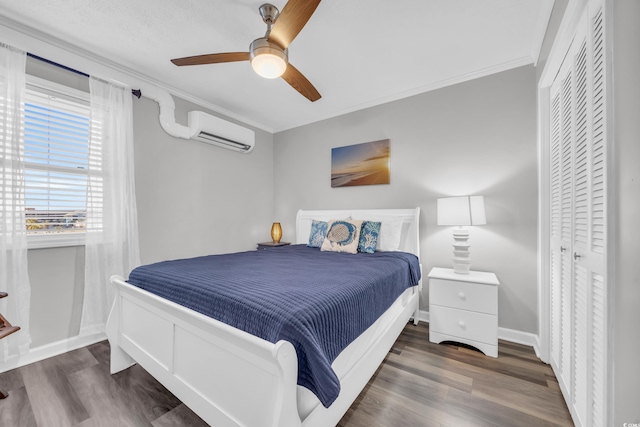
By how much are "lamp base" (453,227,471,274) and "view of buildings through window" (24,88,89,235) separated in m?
3.34

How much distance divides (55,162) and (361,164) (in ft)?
9.72

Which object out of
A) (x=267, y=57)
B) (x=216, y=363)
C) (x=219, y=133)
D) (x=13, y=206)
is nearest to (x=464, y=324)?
(x=216, y=363)

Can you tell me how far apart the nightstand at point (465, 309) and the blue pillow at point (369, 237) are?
620mm

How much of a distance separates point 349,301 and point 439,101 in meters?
2.46

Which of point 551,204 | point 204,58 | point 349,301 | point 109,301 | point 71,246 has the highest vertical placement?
point 204,58

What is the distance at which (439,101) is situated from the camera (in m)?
2.74

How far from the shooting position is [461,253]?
7.65 ft

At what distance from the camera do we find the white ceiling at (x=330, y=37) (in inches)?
69.6

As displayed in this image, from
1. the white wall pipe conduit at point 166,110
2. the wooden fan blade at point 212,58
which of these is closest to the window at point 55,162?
the white wall pipe conduit at point 166,110

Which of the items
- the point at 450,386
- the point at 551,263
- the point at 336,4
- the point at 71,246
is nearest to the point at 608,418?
the point at 450,386

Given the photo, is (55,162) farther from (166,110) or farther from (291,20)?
(291,20)

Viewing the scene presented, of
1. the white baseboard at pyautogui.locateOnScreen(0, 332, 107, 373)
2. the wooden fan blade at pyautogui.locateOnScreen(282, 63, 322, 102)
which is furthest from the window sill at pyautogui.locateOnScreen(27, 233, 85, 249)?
the wooden fan blade at pyautogui.locateOnScreen(282, 63, 322, 102)

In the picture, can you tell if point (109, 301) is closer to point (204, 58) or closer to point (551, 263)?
point (204, 58)

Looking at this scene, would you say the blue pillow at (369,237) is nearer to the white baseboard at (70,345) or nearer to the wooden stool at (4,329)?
the white baseboard at (70,345)
